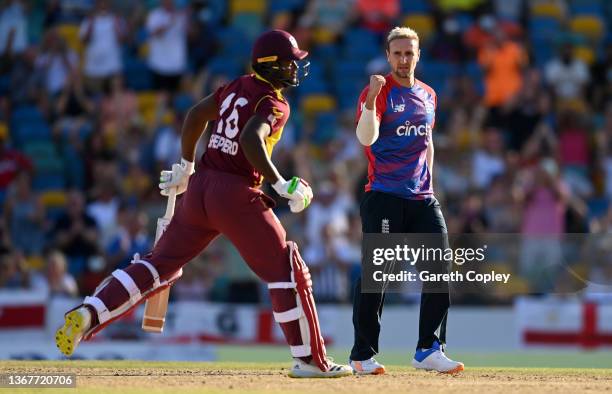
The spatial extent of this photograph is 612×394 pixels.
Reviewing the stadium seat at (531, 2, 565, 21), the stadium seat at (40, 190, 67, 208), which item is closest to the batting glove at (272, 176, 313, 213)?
the stadium seat at (40, 190, 67, 208)

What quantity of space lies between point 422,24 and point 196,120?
10.7 m

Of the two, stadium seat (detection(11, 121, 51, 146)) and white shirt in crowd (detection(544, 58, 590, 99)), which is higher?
white shirt in crowd (detection(544, 58, 590, 99))

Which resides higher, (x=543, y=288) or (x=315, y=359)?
(x=543, y=288)

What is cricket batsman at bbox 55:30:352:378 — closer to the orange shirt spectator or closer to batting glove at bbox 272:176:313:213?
batting glove at bbox 272:176:313:213

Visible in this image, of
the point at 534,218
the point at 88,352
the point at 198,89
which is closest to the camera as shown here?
the point at 88,352

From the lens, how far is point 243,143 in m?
8.36

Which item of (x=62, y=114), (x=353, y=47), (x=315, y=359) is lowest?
(x=315, y=359)

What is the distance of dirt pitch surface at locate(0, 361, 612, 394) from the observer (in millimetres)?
8195

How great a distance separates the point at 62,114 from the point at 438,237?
9744 millimetres

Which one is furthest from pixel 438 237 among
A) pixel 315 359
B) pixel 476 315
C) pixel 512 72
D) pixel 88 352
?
pixel 512 72

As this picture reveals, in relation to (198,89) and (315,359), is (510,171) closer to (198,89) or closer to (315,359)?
(198,89)

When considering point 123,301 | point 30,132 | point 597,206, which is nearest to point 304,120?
point 30,132

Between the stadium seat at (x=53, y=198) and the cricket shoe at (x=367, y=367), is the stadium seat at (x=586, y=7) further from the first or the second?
the cricket shoe at (x=367, y=367)

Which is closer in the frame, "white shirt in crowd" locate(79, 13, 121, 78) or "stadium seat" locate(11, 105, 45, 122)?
"stadium seat" locate(11, 105, 45, 122)
